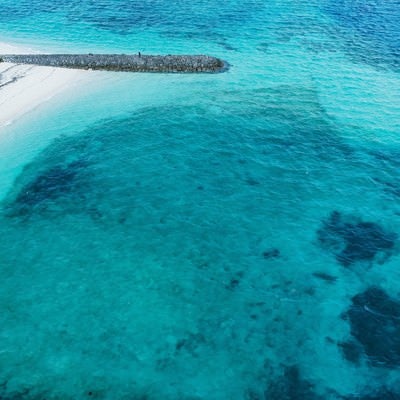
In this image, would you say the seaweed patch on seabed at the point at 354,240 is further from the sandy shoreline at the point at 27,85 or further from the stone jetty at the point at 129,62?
the sandy shoreline at the point at 27,85

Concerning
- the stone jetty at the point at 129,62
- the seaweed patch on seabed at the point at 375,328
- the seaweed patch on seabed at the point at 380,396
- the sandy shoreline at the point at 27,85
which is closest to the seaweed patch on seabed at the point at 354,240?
the seaweed patch on seabed at the point at 375,328

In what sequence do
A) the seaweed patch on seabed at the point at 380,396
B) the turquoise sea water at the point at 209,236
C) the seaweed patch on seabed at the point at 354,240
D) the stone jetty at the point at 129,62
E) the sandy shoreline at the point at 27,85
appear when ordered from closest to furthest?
the seaweed patch on seabed at the point at 380,396, the turquoise sea water at the point at 209,236, the seaweed patch on seabed at the point at 354,240, the sandy shoreline at the point at 27,85, the stone jetty at the point at 129,62

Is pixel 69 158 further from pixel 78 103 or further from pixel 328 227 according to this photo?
pixel 328 227

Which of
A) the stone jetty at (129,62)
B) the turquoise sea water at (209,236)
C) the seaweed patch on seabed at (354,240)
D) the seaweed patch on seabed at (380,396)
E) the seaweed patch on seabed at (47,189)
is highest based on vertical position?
the stone jetty at (129,62)

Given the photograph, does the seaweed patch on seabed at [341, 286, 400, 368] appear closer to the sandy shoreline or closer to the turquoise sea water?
the turquoise sea water

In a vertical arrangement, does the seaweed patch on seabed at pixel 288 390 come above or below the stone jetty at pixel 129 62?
below

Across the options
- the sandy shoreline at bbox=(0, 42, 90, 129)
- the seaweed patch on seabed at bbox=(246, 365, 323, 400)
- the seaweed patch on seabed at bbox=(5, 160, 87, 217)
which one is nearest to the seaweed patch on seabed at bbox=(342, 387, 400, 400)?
the seaweed patch on seabed at bbox=(246, 365, 323, 400)

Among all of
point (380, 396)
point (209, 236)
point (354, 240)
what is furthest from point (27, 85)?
point (380, 396)
